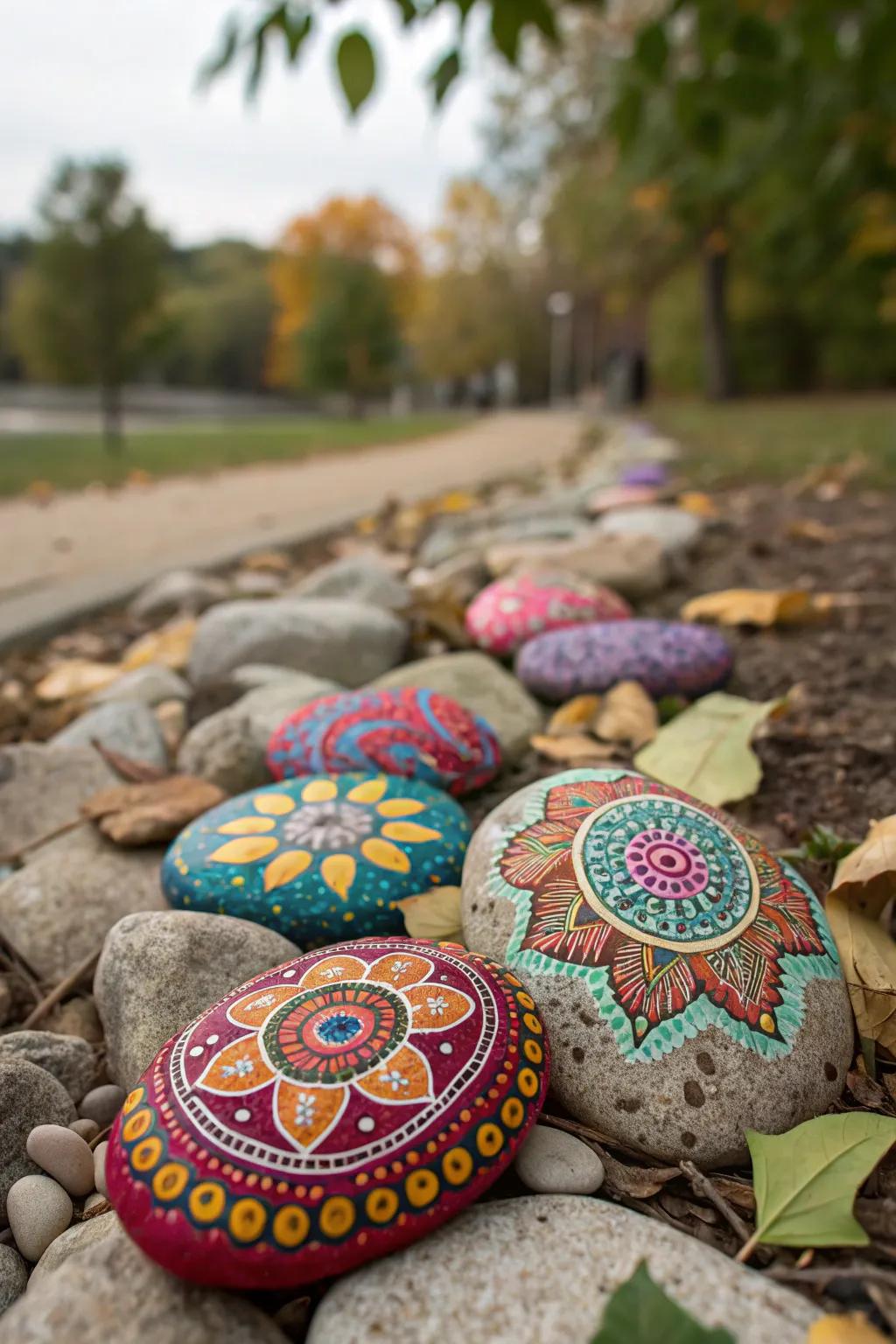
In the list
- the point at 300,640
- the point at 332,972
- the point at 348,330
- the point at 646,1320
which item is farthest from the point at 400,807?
the point at 348,330

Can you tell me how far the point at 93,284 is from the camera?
13.7 m

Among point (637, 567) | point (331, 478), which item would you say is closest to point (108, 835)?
point (637, 567)

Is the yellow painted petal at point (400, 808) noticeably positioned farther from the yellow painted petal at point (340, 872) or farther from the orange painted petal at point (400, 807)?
the yellow painted petal at point (340, 872)

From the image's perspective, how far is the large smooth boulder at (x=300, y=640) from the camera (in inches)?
105

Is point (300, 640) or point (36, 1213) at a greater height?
point (300, 640)

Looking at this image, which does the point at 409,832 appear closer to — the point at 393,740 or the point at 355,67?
the point at 393,740

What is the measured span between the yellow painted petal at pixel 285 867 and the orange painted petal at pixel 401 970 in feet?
1.09

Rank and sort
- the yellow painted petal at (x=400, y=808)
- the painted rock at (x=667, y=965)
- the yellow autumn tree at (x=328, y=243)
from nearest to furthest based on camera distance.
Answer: the painted rock at (x=667, y=965), the yellow painted petal at (x=400, y=808), the yellow autumn tree at (x=328, y=243)

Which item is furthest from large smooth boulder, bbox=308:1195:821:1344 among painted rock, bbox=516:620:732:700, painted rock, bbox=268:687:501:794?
painted rock, bbox=516:620:732:700

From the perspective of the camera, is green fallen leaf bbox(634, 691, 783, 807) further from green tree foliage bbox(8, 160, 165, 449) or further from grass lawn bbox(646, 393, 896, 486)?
green tree foliage bbox(8, 160, 165, 449)

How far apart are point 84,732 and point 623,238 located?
737 inches

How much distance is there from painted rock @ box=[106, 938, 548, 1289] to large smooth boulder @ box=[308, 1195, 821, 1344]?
33 mm

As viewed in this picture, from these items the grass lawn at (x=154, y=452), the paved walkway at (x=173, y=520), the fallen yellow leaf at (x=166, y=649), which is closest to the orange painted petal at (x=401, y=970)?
the fallen yellow leaf at (x=166, y=649)

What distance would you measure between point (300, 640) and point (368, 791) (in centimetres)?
108
